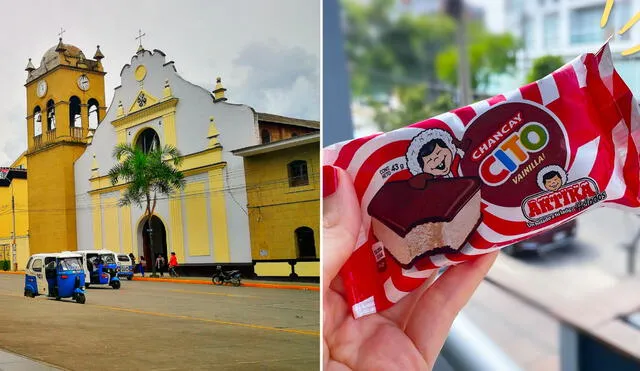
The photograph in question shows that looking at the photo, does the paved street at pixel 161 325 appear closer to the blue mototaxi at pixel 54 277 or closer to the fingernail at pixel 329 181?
the blue mototaxi at pixel 54 277

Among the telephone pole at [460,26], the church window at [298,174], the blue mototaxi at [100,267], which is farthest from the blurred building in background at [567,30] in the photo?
the blue mototaxi at [100,267]

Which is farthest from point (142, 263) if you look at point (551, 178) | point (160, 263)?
Result: point (551, 178)

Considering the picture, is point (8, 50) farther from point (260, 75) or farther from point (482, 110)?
point (482, 110)

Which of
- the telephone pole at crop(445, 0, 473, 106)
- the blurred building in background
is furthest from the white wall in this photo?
the telephone pole at crop(445, 0, 473, 106)

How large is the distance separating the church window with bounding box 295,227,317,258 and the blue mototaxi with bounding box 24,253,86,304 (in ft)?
0.77

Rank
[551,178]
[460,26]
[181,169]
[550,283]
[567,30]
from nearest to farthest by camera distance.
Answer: [551,178] → [181,169] → [567,30] → [550,283] → [460,26]

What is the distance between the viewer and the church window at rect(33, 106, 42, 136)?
2.21 feet

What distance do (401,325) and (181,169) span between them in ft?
0.95

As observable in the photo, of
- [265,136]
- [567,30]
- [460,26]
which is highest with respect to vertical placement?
[460,26]

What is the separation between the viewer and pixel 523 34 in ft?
4.15

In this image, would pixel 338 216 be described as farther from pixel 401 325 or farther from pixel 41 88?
pixel 41 88

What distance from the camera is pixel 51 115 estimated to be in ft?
2.19

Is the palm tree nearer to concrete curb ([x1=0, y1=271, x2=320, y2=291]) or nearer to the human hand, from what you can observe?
concrete curb ([x1=0, y1=271, x2=320, y2=291])

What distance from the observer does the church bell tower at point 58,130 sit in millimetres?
667
